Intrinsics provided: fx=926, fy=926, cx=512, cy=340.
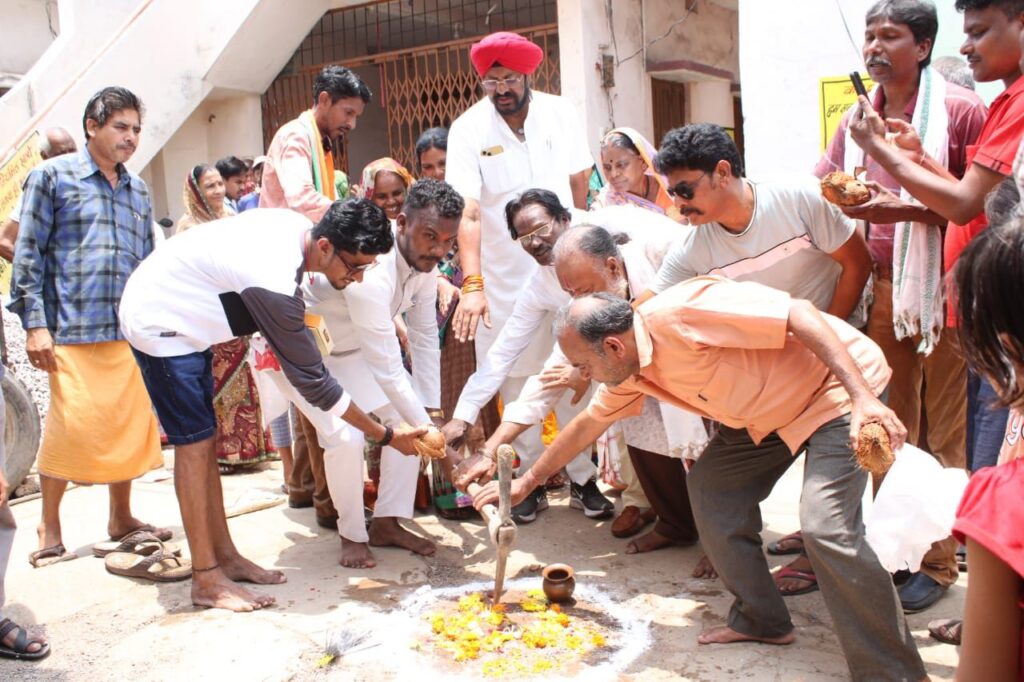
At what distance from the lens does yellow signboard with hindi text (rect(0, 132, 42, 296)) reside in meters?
5.98

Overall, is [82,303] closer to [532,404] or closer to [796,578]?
[532,404]

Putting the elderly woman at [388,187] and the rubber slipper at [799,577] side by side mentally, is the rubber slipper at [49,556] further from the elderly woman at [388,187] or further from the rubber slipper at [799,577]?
the rubber slipper at [799,577]

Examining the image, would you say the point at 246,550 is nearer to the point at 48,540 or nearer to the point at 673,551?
the point at 48,540

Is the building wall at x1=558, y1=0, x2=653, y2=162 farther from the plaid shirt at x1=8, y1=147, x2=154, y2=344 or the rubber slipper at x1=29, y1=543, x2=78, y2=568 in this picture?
the rubber slipper at x1=29, y1=543, x2=78, y2=568

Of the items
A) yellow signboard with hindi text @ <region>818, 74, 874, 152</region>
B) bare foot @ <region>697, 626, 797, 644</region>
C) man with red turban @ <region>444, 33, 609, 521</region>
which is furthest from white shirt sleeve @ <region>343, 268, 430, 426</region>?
yellow signboard with hindi text @ <region>818, 74, 874, 152</region>

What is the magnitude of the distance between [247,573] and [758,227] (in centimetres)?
256

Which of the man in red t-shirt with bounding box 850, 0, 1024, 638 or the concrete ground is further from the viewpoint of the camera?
the concrete ground

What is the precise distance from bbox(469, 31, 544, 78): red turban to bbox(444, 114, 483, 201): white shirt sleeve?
32 cm

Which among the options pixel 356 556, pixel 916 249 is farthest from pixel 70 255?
pixel 916 249

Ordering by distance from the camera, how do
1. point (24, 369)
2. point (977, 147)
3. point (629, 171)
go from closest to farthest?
point (977, 147), point (629, 171), point (24, 369)

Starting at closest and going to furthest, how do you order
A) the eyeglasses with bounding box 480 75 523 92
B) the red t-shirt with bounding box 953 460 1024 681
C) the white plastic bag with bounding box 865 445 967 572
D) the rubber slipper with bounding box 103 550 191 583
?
1. the red t-shirt with bounding box 953 460 1024 681
2. the white plastic bag with bounding box 865 445 967 572
3. the rubber slipper with bounding box 103 550 191 583
4. the eyeglasses with bounding box 480 75 523 92

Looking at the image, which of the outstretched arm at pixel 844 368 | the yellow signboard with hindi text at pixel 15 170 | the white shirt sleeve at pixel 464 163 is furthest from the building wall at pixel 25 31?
the outstretched arm at pixel 844 368

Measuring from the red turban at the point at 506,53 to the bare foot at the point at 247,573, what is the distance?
8.57 ft

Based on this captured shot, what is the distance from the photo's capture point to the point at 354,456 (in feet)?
13.7
